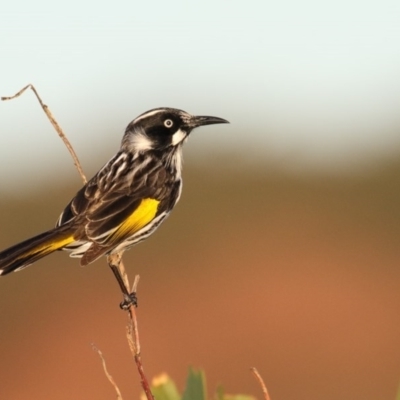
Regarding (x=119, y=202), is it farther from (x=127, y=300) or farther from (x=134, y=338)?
(x=134, y=338)

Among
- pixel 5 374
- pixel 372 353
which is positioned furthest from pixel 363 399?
pixel 5 374

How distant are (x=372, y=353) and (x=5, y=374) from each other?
7.31 metres

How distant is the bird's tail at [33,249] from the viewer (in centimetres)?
647

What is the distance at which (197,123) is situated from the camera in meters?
7.84

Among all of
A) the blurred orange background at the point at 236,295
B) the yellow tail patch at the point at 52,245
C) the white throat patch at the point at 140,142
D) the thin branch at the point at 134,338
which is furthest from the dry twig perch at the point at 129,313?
the blurred orange background at the point at 236,295

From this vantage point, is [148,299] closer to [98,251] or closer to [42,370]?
[42,370]

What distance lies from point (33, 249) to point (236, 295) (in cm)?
2100

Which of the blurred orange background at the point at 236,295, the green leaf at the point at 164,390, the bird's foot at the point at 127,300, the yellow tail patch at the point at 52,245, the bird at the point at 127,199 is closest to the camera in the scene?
the green leaf at the point at 164,390

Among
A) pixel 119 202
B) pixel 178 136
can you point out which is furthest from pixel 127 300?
pixel 178 136

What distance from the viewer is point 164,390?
177 inches

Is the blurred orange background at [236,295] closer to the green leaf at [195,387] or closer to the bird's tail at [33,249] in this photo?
the bird's tail at [33,249]

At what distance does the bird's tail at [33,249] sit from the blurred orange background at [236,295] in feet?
46.4

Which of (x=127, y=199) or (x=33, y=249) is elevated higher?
(x=127, y=199)

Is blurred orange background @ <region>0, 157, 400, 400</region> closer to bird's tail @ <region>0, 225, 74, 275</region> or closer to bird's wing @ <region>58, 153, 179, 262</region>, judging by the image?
bird's wing @ <region>58, 153, 179, 262</region>
